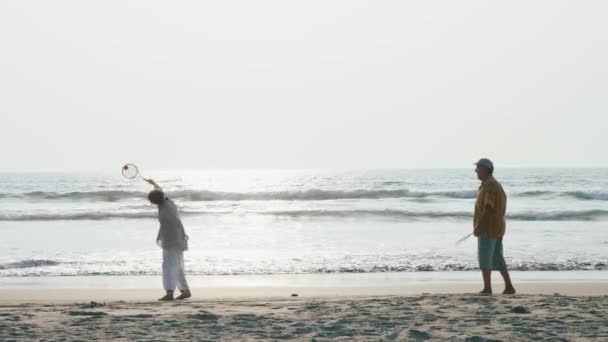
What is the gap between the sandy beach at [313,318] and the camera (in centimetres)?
684

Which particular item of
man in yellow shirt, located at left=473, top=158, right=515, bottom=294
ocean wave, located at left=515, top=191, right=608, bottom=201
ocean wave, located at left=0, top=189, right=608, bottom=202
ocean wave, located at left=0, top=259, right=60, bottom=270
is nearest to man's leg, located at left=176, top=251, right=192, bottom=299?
man in yellow shirt, located at left=473, top=158, right=515, bottom=294

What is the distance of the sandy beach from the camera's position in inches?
269

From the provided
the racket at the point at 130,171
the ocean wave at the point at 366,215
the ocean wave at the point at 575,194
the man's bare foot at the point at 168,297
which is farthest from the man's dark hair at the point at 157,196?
the ocean wave at the point at 575,194

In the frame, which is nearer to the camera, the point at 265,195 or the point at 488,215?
the point at 488,215

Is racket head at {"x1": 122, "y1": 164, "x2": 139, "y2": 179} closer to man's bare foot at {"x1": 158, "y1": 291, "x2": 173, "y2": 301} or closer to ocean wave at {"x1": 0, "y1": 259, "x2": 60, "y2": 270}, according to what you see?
man's bare foot at {"x1": 158, "y1": 291, "x2": 173, "y2": 301}

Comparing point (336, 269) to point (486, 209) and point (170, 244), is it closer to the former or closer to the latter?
point (170, 244)

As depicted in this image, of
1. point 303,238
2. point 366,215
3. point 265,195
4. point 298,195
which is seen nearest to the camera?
point 303,238

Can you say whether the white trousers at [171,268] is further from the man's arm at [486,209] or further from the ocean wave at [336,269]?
the ocean wave at [336,269]

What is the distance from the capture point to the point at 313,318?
7.61 meters

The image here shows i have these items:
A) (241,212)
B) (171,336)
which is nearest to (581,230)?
(241,212)

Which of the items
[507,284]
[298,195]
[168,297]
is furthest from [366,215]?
[168,297]

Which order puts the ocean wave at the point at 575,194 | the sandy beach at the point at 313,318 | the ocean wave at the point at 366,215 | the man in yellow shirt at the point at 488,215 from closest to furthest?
the sandy beach at the point at 313,318 < the man in yellow shirt at the point at 488,215 < the ocean wave at the point at 366,215 < the ocean wave at the point at 575,194

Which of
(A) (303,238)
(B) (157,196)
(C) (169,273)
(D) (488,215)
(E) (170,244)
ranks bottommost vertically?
(A) (303,238)

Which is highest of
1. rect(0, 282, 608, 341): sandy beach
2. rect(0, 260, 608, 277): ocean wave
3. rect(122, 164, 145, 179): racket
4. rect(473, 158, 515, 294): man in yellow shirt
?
rect(122, 164, 145, 179): racket
